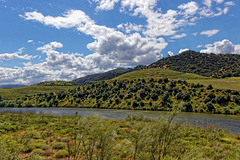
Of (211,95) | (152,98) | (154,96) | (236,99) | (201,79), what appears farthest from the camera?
(201,79)

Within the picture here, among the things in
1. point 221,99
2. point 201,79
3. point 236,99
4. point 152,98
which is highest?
point 201,79

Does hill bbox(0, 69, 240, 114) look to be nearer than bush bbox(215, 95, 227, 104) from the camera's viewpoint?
No

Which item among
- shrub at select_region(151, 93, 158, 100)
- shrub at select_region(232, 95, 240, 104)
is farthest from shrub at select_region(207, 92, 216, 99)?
shrub at select_region(151, 93, 158, 100)

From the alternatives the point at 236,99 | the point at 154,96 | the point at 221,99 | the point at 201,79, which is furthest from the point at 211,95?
the point at 201,79

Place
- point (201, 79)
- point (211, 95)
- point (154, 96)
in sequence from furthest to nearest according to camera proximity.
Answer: point (201, 79), point (154, 96), point (211, 95)

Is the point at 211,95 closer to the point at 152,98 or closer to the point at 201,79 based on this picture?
the point at 152,98

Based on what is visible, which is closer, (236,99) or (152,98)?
(236,99)

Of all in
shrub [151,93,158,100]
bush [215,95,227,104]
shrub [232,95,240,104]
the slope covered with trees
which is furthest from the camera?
shrub [151,93,158,100]

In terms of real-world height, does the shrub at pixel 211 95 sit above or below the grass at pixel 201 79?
below

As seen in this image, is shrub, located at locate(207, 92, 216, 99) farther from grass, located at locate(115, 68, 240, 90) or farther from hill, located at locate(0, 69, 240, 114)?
grass, located at locate(115, 68, 240, 90)

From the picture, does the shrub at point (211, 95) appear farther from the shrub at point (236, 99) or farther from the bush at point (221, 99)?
the shrub at point (236, 99)

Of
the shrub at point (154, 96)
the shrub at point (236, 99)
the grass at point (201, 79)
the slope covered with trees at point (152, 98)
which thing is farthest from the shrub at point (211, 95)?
the shrub at point (154, 96)

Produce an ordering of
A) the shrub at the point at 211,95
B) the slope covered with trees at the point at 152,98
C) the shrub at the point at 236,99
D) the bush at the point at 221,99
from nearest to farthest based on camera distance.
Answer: the shrub at the point at 236,99, the bush at the point at 221,99, the slope covered with trees at the point at 152,98, the shrub at the point at 211,95

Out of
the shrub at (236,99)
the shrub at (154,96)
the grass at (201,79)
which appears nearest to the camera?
the shrub at (236,99)
